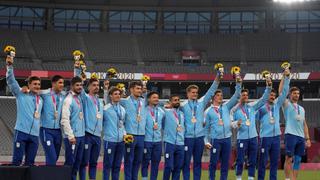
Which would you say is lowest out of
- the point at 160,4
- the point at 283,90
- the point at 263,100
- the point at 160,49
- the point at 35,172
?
the point at 35,172

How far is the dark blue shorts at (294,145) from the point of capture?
1306 centimetres

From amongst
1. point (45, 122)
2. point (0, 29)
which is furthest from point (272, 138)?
point (0, 29)

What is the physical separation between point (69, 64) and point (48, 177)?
3719cm

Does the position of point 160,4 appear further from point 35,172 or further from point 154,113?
point 35,172

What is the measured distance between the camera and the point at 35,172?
9070 mm

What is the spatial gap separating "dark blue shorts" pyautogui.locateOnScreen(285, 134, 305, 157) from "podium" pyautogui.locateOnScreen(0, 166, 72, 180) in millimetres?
6204

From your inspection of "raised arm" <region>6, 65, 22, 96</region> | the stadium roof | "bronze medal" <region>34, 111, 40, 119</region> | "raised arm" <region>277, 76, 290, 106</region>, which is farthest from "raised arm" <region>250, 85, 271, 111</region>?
the stadium roof

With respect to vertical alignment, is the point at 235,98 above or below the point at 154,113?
above

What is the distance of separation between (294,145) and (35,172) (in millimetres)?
6949

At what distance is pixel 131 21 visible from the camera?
158ft

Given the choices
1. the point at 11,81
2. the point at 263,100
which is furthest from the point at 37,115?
the point at 263,100

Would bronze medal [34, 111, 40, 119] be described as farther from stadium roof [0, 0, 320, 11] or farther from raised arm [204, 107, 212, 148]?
stadium roof [0, 0, 320, 11]

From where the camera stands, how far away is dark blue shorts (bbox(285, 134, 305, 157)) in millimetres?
13062

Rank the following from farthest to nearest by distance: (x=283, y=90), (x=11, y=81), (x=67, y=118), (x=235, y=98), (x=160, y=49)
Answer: (x=160, y=49)
(x=283, y=90)
(x=235, y=98)
(x=11, y=81)
(x=67, y=118)
